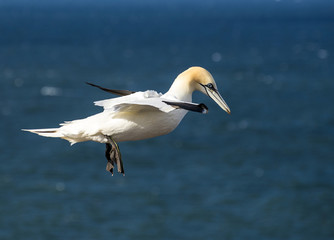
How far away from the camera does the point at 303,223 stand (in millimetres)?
81938

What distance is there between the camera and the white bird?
10383 millimetres

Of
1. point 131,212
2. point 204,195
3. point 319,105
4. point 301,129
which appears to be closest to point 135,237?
point 131,212

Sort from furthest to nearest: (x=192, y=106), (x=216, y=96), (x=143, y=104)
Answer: (x=216, y=96) < (x=143, y=104) < (x=192, y=106)

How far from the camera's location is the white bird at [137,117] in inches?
409

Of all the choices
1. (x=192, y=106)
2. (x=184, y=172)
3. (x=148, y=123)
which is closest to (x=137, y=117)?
(x=148, y=123)

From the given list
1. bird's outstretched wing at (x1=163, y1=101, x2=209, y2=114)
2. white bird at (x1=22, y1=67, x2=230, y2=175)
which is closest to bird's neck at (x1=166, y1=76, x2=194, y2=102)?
white bird at (x1=22, y1=67, x2=230, y2=175)

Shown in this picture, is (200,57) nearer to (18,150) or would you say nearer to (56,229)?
(18,150)

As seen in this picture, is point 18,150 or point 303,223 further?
point 18,150

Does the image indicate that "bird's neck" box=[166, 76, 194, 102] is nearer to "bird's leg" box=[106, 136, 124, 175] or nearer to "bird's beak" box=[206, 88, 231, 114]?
"bird's beak" box=[206, 88, 231, 114]

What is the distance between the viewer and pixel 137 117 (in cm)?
1053

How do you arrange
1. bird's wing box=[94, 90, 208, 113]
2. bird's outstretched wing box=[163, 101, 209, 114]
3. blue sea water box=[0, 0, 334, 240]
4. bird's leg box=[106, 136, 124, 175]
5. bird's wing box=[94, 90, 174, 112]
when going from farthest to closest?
blue sea water box=[0, 0, 334, 240] < bird's leg box=[106, 136, 124, 175] < bird's wing box=[94, 90, 174, 112] < bird's wing box=[94, 90, 208, 113] < bird's outstretched wing box=[163, 101, 209, 114]

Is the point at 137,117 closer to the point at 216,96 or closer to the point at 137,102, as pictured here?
Result: the point at 137,102

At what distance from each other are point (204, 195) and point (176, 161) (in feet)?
42.8

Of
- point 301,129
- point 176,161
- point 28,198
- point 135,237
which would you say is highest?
point 301,129
